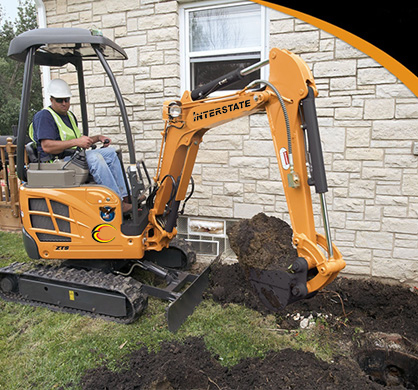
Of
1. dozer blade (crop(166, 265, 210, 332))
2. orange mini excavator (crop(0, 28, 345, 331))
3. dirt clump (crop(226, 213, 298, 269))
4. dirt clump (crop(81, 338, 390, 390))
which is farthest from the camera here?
dozer blade (crop(166, 265, 210, 332))

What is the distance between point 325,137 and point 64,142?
333 centimetres

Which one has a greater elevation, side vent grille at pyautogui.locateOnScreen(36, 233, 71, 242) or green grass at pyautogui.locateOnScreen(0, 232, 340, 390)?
side vent grille at pyautogui.locateOnScreen(36, 233, 71, 242)

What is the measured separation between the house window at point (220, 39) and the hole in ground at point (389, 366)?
381 centimetres

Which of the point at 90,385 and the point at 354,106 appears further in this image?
the point at 354,106

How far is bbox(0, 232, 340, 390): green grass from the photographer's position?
3207mm

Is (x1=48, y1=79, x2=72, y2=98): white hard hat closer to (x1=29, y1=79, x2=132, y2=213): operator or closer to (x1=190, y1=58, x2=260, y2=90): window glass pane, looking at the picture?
(x1=29, y1=79, x2=132, y2=213): operator

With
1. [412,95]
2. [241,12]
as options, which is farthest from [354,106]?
[241,12]

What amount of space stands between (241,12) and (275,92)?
2.87 metres

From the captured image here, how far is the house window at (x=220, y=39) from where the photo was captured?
206 inches

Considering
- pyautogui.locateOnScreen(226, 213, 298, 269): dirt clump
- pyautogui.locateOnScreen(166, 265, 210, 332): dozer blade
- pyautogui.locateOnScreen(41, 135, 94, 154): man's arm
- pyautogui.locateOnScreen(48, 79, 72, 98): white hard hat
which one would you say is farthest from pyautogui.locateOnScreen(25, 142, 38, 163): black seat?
pyautogui.locateOnScreen(226, 213, 298, 269): dirt clump

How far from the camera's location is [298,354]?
3.18 m

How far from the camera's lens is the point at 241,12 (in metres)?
5.28

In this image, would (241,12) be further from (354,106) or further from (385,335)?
(385,335)

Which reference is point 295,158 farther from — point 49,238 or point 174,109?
point 49,238
